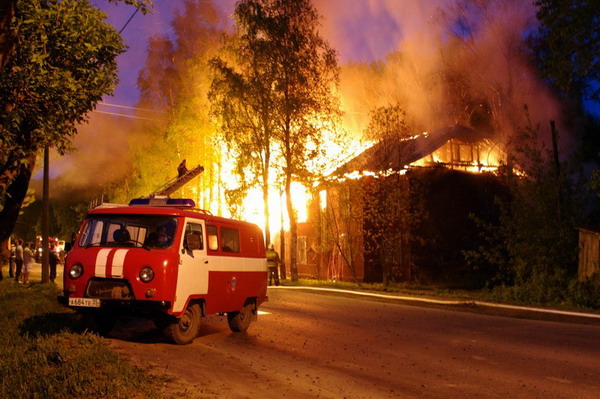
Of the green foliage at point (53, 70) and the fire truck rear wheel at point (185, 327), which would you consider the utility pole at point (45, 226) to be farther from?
the fire truck rear wheel at point (185, 327)

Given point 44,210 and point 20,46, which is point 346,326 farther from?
point 44,210

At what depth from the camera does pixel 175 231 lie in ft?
37.4

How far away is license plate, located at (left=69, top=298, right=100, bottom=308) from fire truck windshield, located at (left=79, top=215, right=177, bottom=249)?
100 cm

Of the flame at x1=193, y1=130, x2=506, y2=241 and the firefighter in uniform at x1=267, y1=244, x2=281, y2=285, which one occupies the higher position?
the flame at x1=193, y1=130, x2=506, y2=241

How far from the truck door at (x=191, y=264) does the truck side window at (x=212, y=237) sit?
0.24 metres

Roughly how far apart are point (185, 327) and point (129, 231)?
6.63ft

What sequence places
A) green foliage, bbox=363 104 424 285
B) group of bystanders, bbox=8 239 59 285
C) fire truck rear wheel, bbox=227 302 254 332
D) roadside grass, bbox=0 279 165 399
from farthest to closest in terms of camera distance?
1. green foliage, bbox=363 104 424 285
2. group of bystanders, bbox=8 239 59 285
3. fire truck rear wheel, bbox=227 302 254 332
4. roadside grass, bbox=0 279 165 399

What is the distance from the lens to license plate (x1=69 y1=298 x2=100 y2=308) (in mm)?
10961

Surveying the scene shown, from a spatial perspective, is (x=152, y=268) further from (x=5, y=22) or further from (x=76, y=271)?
(x=5, y=22)

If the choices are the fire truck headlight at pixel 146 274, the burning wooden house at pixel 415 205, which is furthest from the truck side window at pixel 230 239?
the burning wooden house at pixel 415 205

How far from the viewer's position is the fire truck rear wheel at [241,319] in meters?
13.7

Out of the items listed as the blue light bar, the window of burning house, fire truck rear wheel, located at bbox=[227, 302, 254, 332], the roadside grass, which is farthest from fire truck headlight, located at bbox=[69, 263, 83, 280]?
the window of burning house

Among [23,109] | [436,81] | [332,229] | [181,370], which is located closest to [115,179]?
[436,81]

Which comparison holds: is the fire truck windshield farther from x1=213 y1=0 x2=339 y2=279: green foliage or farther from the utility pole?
x1=213 y1=0 x2=339 y2=279: green foliage
